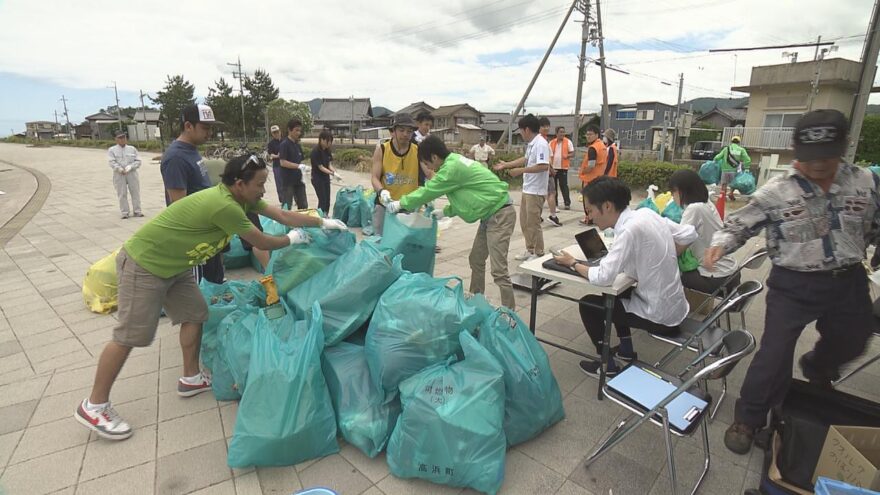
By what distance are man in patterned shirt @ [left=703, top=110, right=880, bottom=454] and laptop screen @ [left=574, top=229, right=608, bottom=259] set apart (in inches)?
36.0

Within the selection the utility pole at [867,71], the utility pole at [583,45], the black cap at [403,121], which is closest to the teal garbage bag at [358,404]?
the black cap at [403,121]

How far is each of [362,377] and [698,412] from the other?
1.48m

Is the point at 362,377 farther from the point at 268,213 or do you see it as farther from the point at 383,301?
the point at 268,213

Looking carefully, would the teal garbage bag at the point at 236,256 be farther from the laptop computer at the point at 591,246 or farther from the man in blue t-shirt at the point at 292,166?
the laptop computer at the point at 591,246

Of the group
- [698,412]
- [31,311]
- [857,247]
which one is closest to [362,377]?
[698,412]

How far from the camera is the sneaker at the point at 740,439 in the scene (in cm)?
209

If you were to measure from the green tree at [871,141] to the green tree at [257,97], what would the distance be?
41598mm

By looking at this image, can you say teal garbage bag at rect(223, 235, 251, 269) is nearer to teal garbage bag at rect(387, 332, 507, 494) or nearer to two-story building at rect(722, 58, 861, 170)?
teal garbage bag at rect(387, 332, 507, 494)

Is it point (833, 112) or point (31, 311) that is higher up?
point (833, 112)

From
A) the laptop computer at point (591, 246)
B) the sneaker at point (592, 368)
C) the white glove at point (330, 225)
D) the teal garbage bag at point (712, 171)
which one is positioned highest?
the teal garbage bag at point (712, 171)

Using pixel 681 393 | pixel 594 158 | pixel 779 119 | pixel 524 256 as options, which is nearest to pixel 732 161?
pixel 594 158

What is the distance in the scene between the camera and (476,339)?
2.07 meters

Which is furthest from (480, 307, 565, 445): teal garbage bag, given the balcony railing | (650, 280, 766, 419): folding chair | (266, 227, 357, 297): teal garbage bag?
the balcony railing

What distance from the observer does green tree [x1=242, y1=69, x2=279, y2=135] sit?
40906mm
